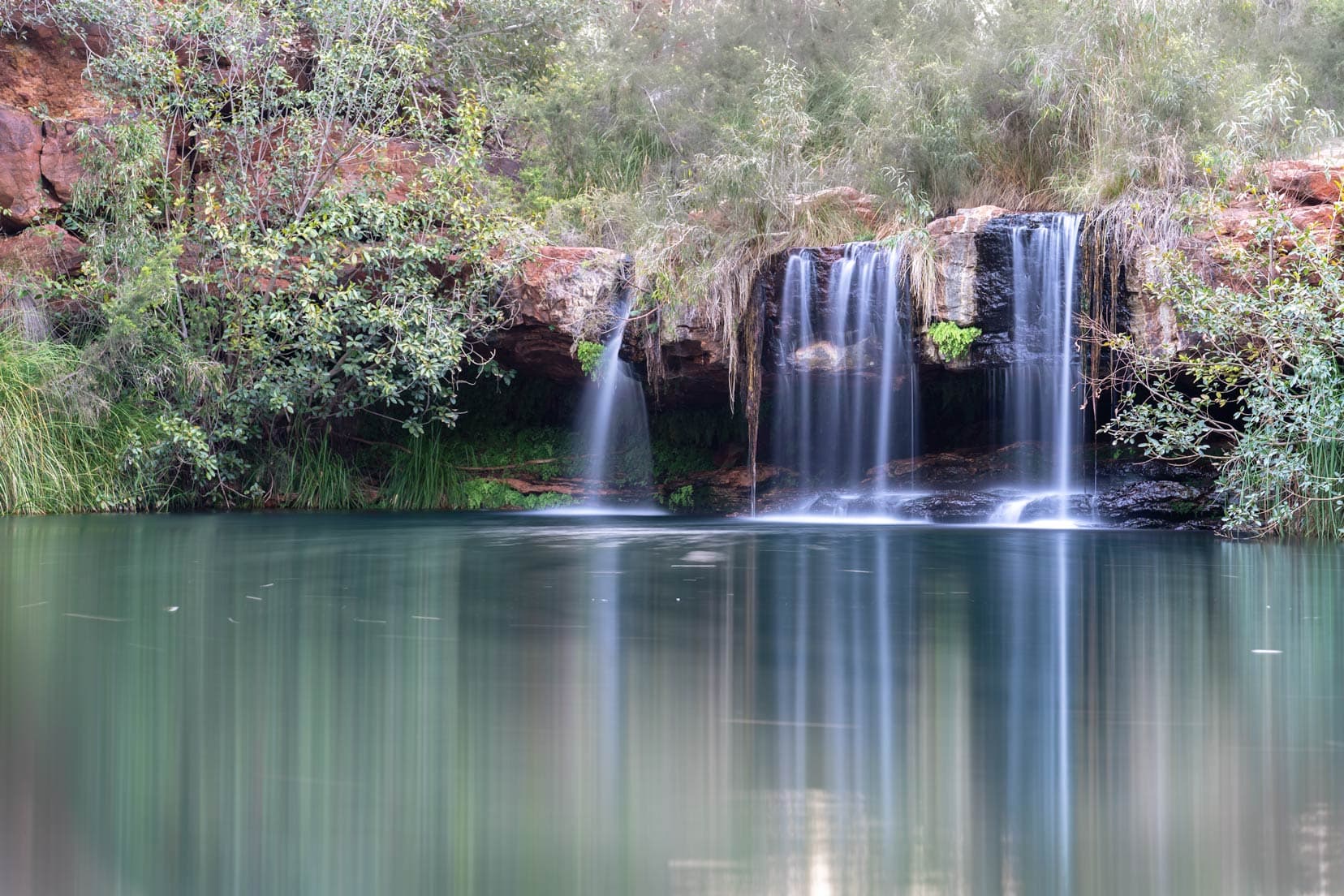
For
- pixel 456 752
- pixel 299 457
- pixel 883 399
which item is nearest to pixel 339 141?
pixel 299 457

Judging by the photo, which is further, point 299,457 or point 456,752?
point 299,457

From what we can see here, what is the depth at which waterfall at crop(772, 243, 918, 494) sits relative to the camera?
41.9 feet

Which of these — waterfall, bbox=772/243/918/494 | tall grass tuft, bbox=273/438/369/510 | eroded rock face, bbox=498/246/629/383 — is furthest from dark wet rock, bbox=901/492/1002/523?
tall grass tuft, bbox=273/438/369/510

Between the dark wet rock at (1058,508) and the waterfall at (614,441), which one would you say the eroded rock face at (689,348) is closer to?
the waterfall at (614,441)

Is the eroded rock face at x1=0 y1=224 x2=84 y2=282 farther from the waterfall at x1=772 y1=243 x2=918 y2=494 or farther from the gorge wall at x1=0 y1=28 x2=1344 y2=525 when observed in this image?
the waterfall at x1=772 y1=243 x2=918 y2=494

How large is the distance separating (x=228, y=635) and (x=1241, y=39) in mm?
17042

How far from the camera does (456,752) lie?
3.03 meters

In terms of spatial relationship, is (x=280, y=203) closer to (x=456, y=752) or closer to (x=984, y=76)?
(x=984, y=76)

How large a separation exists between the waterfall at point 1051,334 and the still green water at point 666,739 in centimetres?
602

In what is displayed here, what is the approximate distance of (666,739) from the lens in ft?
10.5

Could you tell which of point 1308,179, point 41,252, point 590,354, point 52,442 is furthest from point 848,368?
point 41,252

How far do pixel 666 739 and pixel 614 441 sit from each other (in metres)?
12.8

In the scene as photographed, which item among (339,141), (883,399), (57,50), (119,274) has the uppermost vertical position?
(57,50)

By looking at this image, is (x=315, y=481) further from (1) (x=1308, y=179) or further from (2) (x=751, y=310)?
(1) (x=1308, y=179)
